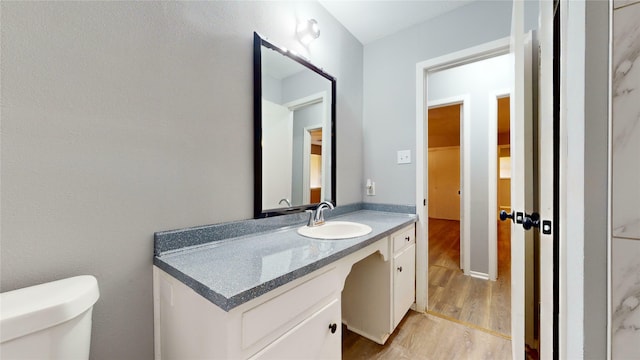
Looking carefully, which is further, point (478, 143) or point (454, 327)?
point (478, 143)

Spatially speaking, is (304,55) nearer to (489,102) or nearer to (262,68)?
(262,68)

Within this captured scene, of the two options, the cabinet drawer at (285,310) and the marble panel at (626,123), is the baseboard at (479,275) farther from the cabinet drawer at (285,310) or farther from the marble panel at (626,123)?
the marble panel at (626,123)

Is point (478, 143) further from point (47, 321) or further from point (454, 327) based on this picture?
point (47, 321)

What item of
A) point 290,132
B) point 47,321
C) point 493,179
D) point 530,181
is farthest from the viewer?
point 493,179

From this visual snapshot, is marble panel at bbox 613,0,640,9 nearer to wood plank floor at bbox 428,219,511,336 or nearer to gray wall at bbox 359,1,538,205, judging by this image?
gray wall at bbox 359,1,538,205

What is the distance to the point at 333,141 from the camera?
1.86 m

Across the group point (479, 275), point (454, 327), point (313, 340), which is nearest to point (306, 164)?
point (313, 340)

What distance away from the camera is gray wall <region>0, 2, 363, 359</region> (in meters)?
0.68

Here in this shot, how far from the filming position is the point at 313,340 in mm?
874

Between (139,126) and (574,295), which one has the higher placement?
(139,126)

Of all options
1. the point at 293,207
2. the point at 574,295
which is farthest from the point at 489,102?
the point at 574,295

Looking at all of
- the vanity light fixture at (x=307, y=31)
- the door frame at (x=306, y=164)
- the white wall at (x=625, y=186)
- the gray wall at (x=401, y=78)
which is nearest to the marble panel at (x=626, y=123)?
the white wall at (x=625, y=186)

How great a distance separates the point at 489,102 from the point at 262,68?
7.82 ft

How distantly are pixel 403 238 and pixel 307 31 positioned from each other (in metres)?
1.58
